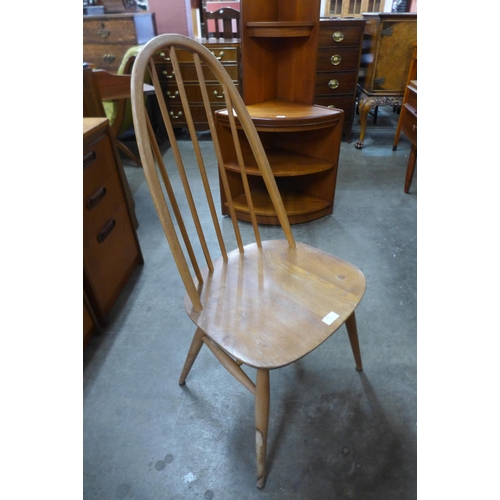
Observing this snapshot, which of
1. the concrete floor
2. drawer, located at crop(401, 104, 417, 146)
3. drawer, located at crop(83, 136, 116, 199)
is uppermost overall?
drawer, located at crop(401, 104, 417, 146)

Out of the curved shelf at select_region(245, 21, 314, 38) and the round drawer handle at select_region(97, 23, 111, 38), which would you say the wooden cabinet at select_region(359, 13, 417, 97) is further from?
the round drawer handle at select_region(97, 23, 111, 38)

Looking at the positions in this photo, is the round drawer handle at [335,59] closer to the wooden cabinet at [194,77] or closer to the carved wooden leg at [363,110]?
the carved wooden leg at [363,110]

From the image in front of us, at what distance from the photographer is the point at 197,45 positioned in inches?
31.9

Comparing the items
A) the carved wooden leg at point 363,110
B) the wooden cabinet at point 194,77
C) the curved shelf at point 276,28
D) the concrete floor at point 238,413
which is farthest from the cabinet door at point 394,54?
the concrete floor at point 238,413

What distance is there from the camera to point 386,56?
8.68ft

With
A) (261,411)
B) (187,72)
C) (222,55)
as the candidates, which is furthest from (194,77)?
(261,411)

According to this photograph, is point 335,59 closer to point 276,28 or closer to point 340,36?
point 340,36

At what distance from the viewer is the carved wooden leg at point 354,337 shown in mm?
997

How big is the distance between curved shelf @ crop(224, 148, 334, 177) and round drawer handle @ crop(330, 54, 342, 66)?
127 cm

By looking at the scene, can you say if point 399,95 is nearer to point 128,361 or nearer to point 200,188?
point 200,188

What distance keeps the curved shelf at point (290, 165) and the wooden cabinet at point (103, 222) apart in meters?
0.65

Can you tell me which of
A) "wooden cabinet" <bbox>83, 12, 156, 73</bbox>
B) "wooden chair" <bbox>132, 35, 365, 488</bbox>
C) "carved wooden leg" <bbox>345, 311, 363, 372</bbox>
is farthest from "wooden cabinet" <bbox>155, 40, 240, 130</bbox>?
"carved wooden leg" <bbox>345, 311, 363, 372</bbox>

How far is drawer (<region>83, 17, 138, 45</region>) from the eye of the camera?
9.30 ft

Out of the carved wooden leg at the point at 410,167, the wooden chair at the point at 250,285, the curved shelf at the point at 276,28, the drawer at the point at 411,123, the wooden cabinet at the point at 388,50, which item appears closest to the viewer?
the wooden chair at the point at 250,285
